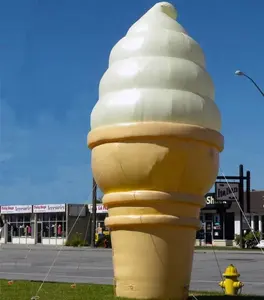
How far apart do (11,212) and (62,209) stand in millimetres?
7664

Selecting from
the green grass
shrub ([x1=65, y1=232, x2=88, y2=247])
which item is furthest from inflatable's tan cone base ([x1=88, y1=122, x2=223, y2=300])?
shrub ([x1=65, y1=232, x2=88, y2=247])

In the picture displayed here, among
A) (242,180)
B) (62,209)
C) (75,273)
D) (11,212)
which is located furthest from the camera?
(11,212)

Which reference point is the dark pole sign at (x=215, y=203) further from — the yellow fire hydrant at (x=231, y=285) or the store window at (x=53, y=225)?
the yellow fire hydrant at (x=231, y=285)

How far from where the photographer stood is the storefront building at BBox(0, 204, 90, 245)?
4742 cm

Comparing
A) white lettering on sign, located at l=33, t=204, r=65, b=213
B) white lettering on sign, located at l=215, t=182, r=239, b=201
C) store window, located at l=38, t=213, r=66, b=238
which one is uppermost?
white lettering on sign, located at l=215, t=182, r=239, b=201

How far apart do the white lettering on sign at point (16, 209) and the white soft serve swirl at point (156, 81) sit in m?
43.9

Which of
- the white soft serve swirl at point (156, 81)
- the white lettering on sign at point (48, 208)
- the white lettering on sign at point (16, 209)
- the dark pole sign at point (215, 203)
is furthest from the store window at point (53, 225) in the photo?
the white soft serve swirl at point (156, 81)

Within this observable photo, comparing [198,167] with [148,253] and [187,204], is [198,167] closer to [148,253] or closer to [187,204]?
[187,204]

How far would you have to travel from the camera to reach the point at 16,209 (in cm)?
5288

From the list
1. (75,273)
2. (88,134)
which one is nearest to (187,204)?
(88,134)

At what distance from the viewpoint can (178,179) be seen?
7.91 metres

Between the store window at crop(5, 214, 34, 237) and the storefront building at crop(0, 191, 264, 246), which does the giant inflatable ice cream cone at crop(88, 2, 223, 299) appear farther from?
the store window at crop(5, 214, 34, 237)

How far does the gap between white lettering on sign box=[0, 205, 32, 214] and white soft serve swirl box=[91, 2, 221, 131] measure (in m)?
43.9

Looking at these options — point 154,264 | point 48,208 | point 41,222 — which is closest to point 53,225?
point 48,208
